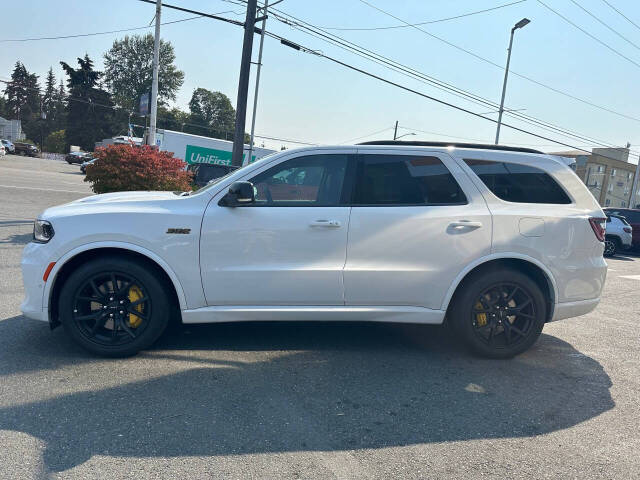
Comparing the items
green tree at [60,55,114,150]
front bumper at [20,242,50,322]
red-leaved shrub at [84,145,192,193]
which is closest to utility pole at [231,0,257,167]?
red-leaved shrub at [84,145,192,193]

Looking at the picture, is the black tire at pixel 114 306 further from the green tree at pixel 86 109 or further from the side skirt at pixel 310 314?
the green tree at pixel 86 109

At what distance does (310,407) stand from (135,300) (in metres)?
1.73

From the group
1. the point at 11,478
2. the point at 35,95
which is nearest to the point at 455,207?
the point at 11,478

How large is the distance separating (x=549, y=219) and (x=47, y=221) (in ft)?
14.2

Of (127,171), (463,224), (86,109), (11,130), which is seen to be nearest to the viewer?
(463,224)

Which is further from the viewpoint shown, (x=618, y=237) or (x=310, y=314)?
(x=618, y=237)

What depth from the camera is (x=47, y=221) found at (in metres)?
3.90

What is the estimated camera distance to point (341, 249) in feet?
13.3

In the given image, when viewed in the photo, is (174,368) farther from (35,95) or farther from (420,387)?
(35,95)

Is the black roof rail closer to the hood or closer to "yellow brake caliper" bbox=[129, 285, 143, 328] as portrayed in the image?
the hood

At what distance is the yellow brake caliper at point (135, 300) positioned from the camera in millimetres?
3977

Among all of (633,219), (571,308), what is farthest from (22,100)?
(571,308)

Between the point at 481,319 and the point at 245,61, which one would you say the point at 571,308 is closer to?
the point at 481,319

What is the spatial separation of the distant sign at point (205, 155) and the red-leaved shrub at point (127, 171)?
57.6 ft
